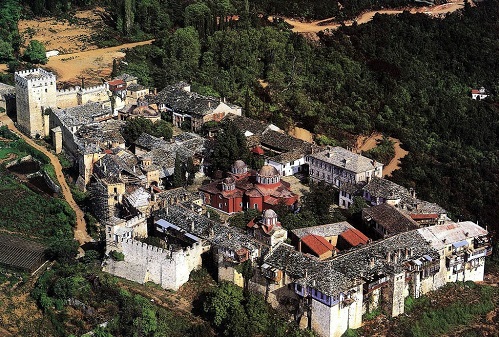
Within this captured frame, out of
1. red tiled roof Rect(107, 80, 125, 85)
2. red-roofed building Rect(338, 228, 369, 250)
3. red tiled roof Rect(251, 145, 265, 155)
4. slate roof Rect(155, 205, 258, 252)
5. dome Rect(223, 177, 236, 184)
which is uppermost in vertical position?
red tiled roof Rect(107, 80, 125, 85)

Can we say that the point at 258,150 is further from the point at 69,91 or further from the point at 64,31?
the point at 64,31

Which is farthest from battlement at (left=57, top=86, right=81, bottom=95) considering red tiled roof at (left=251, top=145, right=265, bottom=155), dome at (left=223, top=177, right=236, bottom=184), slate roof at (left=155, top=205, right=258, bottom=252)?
slate roof at (left=155, top=205, right=258, bottom=252)

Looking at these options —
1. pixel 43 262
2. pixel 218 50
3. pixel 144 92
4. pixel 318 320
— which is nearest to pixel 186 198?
pixel 43 262

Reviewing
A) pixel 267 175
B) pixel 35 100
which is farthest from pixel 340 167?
pixel 35 100

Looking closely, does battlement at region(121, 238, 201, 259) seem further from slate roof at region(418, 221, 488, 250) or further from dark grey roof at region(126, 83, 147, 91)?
dark grey roof at region(126, 83, 147, 91)

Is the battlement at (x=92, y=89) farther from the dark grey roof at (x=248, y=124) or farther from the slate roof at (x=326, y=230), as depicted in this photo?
the slate roof at (x=326, y=230)

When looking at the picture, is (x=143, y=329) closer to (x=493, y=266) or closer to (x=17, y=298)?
(x=17, y=298)

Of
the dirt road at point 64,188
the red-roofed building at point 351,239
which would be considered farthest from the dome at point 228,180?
the dirt road at point 64,188

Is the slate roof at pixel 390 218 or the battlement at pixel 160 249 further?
the slate roof at pixel 390 218
